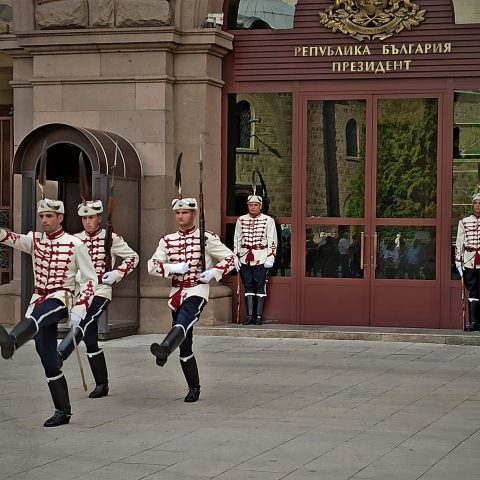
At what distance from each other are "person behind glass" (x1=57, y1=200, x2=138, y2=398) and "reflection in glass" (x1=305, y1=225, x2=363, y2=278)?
18.7 ft

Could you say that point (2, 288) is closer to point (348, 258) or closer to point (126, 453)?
point (348, 258)

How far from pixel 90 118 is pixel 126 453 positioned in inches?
378

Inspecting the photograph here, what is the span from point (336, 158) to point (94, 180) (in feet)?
11.6

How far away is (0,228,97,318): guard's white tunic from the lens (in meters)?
11.0

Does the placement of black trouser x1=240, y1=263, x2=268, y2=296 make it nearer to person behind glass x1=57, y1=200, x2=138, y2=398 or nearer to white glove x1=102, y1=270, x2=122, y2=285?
person behind glass x1=57, y1=200, x2=138, y2=398

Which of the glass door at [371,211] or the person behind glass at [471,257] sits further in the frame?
the glass door at [371,211]

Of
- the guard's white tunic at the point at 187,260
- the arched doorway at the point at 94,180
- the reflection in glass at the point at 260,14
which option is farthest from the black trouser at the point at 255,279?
the guard's white tunic at the point at 187,260

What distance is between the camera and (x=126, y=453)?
9.26m

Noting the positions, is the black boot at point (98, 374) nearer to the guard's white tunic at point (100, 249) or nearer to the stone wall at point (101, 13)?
the guard's white tunic at point (100, 249)

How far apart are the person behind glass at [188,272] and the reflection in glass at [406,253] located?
6150mm

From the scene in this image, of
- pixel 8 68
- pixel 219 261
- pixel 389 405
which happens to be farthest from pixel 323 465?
pixel 8 68

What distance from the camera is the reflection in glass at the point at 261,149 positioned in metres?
18.5

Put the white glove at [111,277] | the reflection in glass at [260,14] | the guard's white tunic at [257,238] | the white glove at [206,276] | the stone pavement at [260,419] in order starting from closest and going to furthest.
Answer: the stone pavement at [260,419] < the white glove at [206,276] < the white glove at [111,277] < the guard's white tunic at [257,238] < the reflection in glass at [260,14]

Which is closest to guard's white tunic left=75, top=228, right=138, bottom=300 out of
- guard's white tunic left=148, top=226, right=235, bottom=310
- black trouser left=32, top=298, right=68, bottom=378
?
guard's white tunic left=148, top=226, right=235, bottom=310
